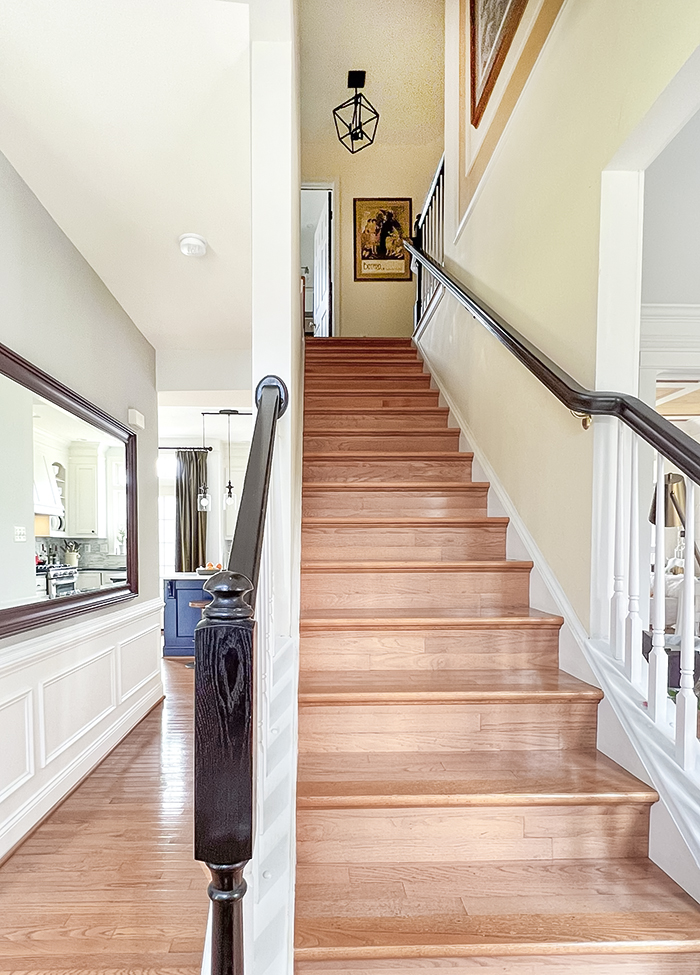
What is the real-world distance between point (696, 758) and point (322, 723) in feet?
3.22

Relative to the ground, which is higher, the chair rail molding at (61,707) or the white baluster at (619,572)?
the white baluster at (619,572)

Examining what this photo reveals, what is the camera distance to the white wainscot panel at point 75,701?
9.50ft

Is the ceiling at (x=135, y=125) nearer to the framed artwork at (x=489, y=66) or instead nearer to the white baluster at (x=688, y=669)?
the framed artwork at (x=489, y=66)

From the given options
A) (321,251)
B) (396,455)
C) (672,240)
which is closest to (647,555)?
(672,240)

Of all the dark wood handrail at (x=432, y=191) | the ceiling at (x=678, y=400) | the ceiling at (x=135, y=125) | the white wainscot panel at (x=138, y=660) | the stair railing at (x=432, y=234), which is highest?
the dark wood handrail at (x=432, y=191)

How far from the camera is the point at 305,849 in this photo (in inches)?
63.2

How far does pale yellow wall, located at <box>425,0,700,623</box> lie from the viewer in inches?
70.6

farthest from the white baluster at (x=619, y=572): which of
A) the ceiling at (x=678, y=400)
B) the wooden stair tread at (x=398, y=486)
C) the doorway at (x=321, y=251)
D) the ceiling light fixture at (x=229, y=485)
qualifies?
the ceiling light fixture at (x=229, y=485)

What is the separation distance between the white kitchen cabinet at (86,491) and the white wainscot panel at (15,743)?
92 centimetres

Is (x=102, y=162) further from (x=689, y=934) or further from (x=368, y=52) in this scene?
(x=368, y=52)

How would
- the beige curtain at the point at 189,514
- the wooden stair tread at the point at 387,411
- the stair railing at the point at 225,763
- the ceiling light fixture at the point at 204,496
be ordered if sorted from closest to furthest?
1. the stair railing at the point at 225,763
2. the wooden stair tread at the point at 387,411
3. the ceiling light fixture at the point at 204,496
4. the beige curtain at the point at 189,514

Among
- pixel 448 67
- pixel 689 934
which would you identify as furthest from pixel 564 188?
pixel 448 67

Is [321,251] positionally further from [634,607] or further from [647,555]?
[634,607]

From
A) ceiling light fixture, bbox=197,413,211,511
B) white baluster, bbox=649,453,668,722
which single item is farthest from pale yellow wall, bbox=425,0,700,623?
ceiling light fixture, bbox=197,413,211,511
